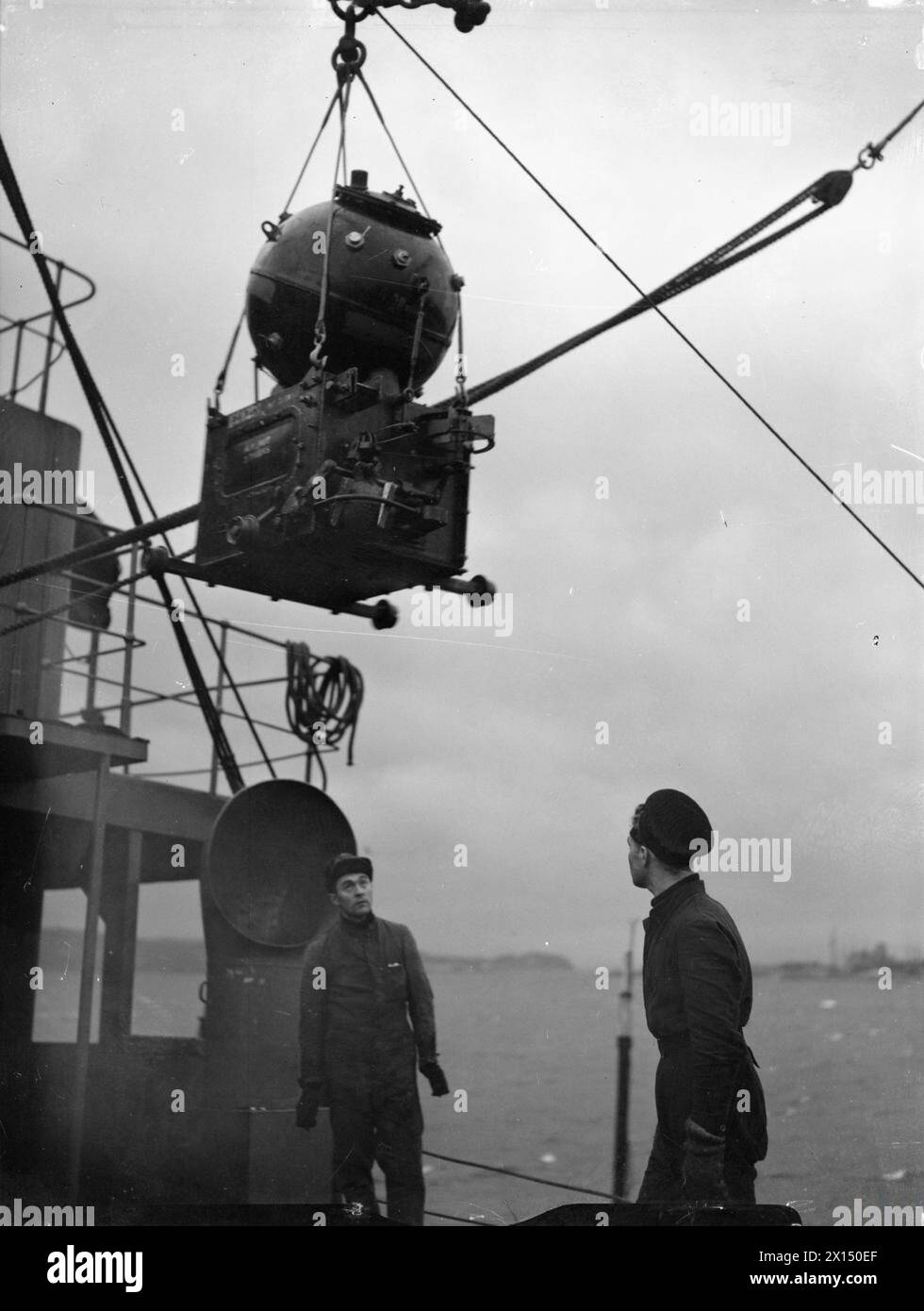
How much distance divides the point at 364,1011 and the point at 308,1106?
48 cm

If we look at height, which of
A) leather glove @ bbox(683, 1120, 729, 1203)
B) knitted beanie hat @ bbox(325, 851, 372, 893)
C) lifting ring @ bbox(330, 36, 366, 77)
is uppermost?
lifting ring @ bbox(330, 36, 366, 77)

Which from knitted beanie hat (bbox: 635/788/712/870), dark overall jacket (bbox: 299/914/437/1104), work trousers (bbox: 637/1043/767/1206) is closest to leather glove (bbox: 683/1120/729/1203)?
work trousers (bbox: 637/1043/767/1206)

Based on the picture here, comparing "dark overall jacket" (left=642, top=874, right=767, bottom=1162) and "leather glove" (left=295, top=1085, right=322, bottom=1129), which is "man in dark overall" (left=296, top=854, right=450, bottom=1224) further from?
"dark overall jacket" (left=642, top=874, right=767, bottom=1162)

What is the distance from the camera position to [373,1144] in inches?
244

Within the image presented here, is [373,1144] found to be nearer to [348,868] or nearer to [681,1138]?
[348,868]

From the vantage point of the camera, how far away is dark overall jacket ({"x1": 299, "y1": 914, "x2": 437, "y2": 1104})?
6234 mm

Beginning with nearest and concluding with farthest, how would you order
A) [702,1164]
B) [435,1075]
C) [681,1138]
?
1. [702,1164]
2. [681,1138]
3. [435,1075]

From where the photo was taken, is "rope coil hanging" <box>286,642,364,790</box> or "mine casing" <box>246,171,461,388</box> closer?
"mine casing" <box>246,171,461,388</box>

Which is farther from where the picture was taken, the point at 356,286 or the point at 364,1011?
the point at 364,1011

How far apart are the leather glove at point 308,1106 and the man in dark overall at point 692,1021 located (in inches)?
77.6

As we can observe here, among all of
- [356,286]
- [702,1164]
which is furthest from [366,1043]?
[356,286]

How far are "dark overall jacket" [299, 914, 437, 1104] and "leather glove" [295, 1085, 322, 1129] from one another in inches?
2.6
